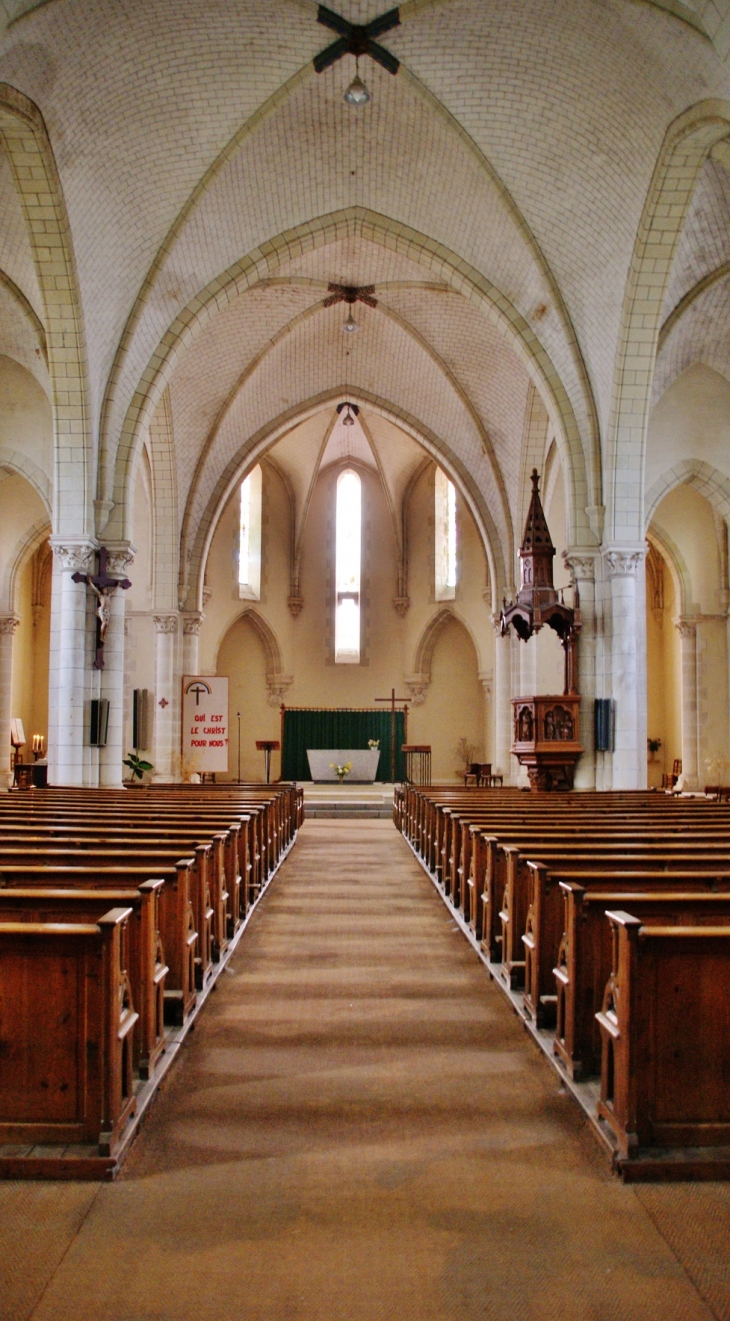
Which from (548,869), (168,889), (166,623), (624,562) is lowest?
(168,889)

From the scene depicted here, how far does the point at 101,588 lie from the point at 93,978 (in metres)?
10.5

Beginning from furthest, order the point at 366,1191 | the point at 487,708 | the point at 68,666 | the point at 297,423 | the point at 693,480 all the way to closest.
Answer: the point at 487,708 → the point at 297,423 → the point at 693,480 → the point at 68,666 → the point at 366,1191

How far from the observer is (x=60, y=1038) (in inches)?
127

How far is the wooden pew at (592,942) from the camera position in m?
3.82

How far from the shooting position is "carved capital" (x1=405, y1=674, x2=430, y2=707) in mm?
27719

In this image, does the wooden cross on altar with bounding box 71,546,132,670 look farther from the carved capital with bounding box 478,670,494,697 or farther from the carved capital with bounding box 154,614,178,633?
the carved capital with bounding box 478,670,494,697

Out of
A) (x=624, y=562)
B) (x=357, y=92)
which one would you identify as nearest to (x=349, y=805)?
(x=624, y=562)

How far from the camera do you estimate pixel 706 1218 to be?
2869 millimetres

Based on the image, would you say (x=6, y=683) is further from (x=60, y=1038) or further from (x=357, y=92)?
(x=60, y=1038)

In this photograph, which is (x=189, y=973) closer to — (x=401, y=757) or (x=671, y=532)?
(x=671, y=532)

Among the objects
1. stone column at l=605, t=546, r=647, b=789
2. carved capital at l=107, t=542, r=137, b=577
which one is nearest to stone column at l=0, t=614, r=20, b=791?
carved capital at l=107, t=542, r=137, b=577

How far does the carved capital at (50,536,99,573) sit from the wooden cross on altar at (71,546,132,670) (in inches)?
5.9

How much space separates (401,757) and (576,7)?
19.4 metres

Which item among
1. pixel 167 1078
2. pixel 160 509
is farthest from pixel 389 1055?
pixel 160 509
